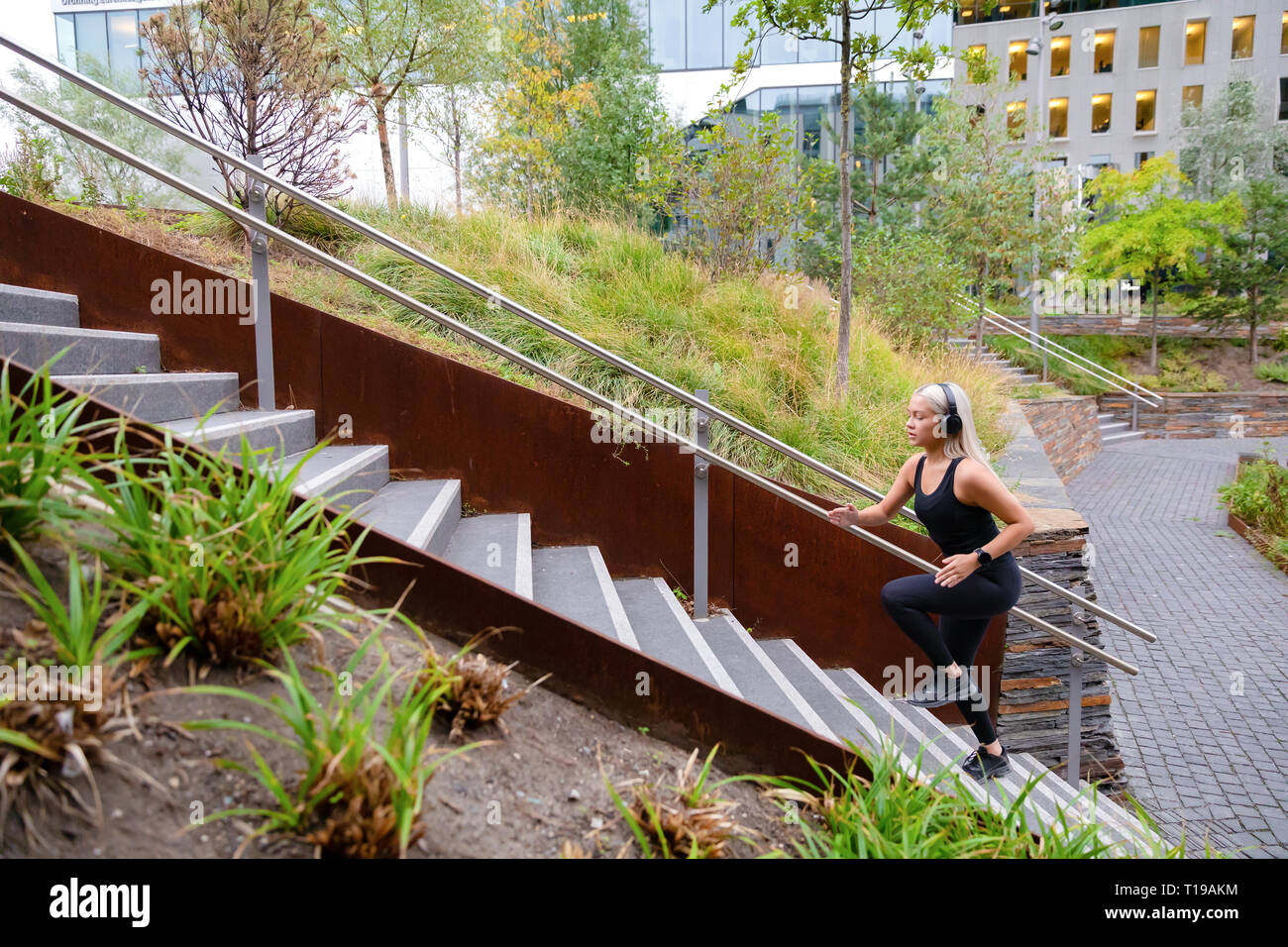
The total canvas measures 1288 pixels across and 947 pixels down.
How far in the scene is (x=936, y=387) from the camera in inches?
139

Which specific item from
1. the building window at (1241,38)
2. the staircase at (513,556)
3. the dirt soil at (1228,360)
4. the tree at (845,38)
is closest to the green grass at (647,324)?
the tree at (845,38)

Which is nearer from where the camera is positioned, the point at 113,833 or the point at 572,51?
the point at 113,833

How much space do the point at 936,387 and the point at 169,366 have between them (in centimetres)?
414

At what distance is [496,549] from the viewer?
4020mm

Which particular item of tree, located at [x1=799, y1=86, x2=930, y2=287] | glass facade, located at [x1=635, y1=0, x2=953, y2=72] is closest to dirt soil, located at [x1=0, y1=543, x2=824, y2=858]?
tree, located at [x1=799, y1=86, x2=930, y2=287]

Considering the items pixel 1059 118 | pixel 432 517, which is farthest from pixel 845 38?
pixel 1059 118

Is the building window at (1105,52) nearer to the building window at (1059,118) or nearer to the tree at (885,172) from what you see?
the building window at (1059,118)

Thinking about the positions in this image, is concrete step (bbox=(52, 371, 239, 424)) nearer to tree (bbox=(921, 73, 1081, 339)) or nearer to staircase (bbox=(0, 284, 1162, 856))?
staircase (bbox=(0, 284, 1162, 856))

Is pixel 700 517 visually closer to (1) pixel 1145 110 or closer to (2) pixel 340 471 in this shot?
(2) pixel 340 471

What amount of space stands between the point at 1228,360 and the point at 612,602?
21.7m

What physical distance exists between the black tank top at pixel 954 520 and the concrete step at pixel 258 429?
2.81 metres

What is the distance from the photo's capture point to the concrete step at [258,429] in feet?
11.7

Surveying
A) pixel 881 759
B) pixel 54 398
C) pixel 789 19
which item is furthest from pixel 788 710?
pixel 789 19
